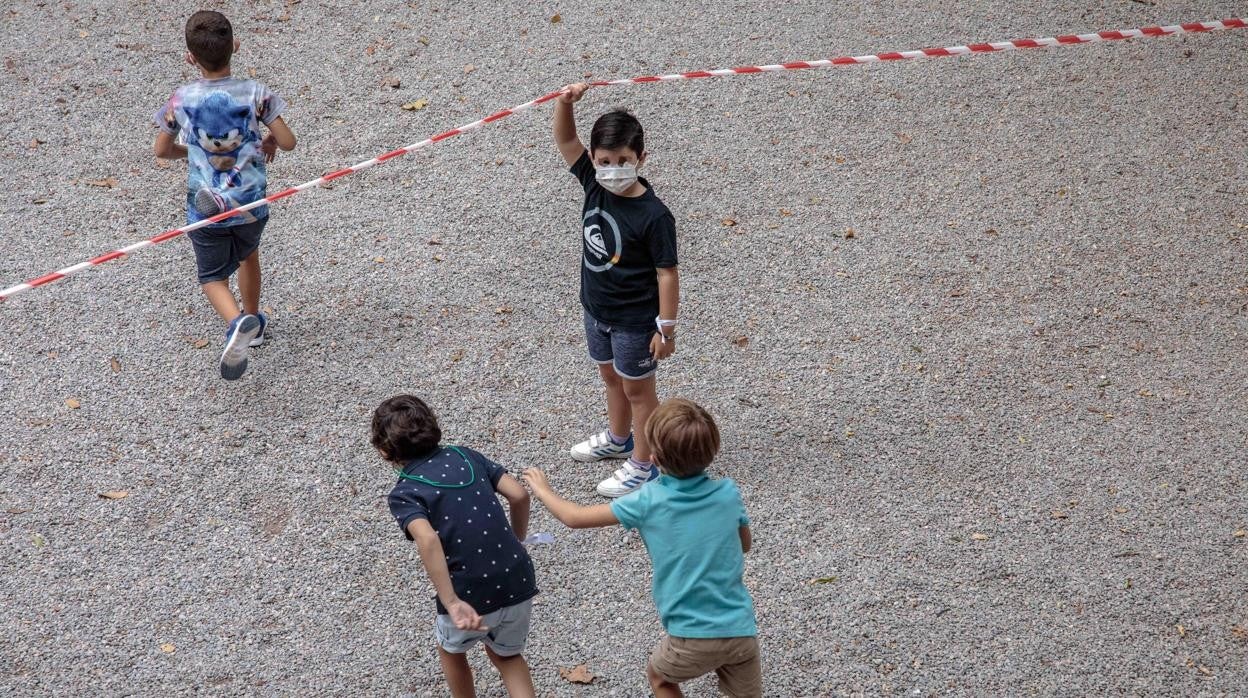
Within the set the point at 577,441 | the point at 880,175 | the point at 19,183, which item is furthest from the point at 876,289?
the point at 19,183

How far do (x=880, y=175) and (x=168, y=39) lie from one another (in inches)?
221

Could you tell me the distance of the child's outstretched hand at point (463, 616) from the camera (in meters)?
3.53

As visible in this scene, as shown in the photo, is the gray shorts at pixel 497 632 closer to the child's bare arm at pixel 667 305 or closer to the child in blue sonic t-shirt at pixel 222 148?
the child's bare arm at pixel 667 305

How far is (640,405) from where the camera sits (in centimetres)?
516

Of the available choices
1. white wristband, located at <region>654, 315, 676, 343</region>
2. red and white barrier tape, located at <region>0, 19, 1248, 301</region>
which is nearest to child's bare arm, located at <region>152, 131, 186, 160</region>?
red and white barrier tape, located at <region>0, 19, 1248, 301</region>

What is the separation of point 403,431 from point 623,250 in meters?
1.42

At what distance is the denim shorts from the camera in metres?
4.90

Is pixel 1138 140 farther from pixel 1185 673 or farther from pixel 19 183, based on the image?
pixel 19 183

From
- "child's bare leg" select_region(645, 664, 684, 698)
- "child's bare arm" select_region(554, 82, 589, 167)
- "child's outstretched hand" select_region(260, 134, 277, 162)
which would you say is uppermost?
"child's bare arm" select_region(554, 82, 589, 167)

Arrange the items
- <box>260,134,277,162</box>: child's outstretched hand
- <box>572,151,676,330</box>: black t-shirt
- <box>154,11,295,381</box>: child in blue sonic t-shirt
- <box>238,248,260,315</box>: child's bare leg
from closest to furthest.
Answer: <box>572,151,676,330</box>: black t-shirt < <box>154,11,295,381</box>: child in blue sonic t-shirt < <box>260,134,277,162</box>: child's outstretched hand < <box>238,248,260,315</box>: child's bare leg

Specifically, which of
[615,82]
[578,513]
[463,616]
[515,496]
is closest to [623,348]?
[515,496]

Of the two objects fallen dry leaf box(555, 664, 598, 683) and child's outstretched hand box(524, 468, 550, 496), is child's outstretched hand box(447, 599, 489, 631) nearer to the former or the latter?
child's outstretched hand box(524, 468, 550, 496)

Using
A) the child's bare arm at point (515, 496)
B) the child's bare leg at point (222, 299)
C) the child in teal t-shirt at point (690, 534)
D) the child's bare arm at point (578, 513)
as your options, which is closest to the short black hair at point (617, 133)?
the child in teal t-shirt at point (690, 534)

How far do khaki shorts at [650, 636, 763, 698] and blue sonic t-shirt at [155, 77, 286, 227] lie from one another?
10.2 feet
